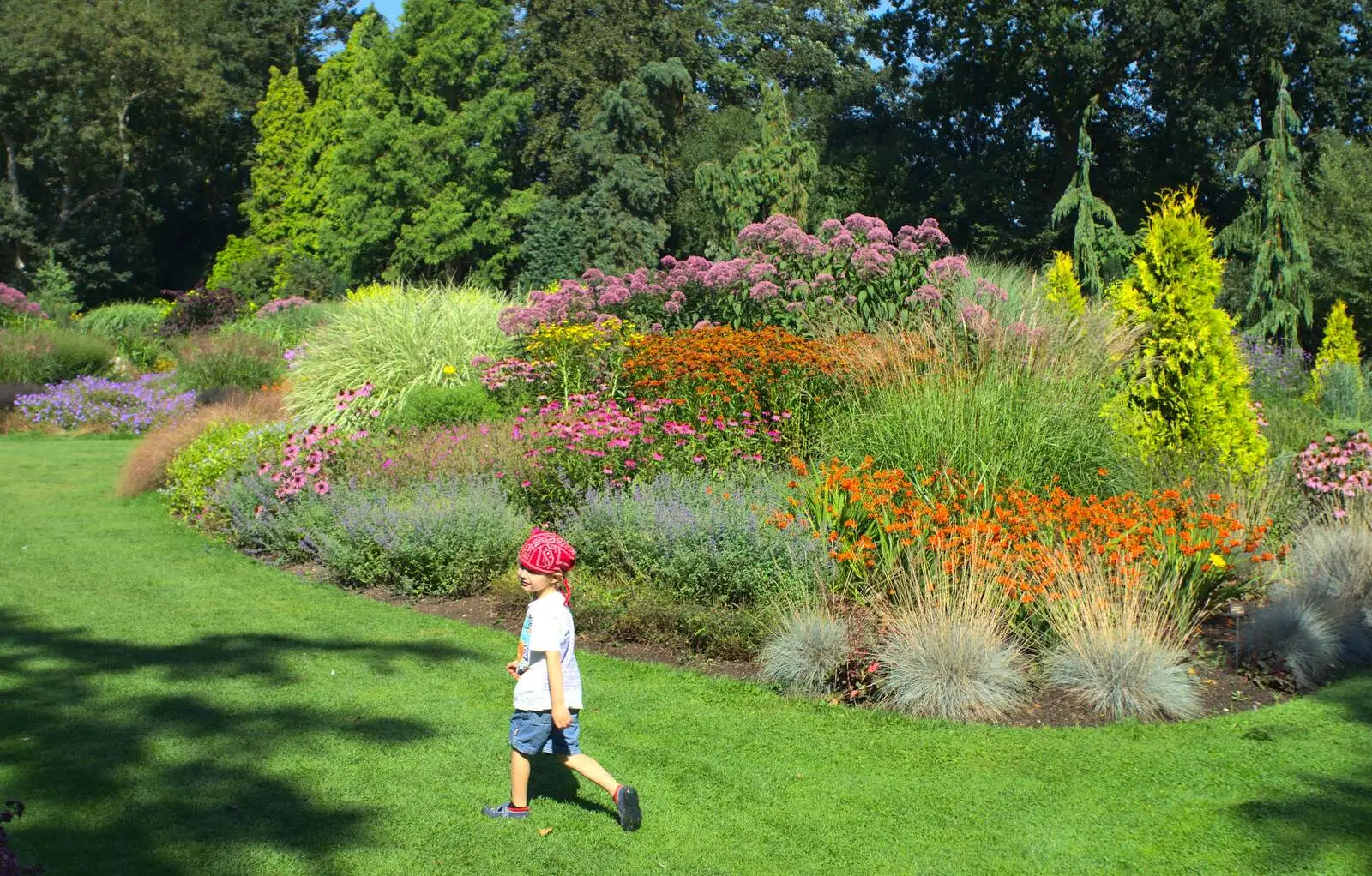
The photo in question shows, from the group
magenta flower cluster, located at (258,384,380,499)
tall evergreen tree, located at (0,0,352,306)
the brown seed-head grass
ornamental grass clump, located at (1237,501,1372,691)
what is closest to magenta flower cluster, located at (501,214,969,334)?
magenta flower cluster, located at (258,384,380,499)

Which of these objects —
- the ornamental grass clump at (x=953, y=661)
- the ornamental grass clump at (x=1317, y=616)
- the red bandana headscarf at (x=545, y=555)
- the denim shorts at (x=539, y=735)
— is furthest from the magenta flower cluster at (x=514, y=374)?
the denim shorts at (x=539, y=735)

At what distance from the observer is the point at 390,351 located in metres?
12.0

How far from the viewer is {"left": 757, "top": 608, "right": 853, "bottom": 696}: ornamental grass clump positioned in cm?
557

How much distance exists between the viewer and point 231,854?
374cm

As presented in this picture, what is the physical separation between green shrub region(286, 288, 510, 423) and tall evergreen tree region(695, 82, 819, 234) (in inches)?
673

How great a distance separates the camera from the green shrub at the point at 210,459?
9.73 meters

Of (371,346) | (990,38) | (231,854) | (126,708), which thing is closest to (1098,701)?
(231,854)

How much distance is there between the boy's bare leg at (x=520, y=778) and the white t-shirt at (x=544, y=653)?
172 mm

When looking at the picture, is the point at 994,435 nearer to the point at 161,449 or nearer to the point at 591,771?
the point at 591,771

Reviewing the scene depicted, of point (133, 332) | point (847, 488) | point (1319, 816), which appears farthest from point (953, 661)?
point (133, 332)

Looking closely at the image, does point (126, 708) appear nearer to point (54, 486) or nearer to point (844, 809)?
point (844, 809)

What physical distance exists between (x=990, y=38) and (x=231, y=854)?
29.4 metres

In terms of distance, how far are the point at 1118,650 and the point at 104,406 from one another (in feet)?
49.9

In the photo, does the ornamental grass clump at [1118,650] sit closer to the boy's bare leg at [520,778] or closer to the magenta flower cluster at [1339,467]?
the boy's bare leg at [520,778]
